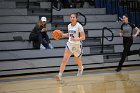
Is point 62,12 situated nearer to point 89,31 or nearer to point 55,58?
point 89,31

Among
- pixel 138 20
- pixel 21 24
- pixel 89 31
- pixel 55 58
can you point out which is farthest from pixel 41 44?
pixel 138 20

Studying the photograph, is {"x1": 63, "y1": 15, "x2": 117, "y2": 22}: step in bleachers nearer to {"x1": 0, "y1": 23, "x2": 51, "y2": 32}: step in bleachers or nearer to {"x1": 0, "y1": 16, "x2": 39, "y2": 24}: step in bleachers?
{"x1": 0, "y1": 16, "x2": 39, "y2": 24}: step in bleachers

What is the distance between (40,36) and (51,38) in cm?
92

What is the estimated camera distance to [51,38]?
1002 cm

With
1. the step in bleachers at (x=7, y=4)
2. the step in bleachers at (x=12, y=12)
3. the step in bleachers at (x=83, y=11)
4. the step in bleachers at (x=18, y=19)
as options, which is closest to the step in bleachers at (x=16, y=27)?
the step in bleachers at (x=18, y=19)

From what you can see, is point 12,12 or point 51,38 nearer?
point 51,38

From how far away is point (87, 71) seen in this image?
9.17 m

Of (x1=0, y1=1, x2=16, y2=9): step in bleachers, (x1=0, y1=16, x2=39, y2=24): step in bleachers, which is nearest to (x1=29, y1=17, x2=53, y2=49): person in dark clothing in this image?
(x1=0, y1=16, x2=39, y2=24): step in bleachers

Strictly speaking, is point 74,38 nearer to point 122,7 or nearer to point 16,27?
point 16,27

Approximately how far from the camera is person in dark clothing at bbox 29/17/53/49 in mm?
9148

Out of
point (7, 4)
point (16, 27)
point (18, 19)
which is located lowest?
point (16, 27)

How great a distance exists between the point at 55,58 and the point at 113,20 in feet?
12.6

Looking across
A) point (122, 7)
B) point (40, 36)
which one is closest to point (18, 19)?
point (40, 36)

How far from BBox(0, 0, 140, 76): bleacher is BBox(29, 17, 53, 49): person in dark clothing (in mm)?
211
